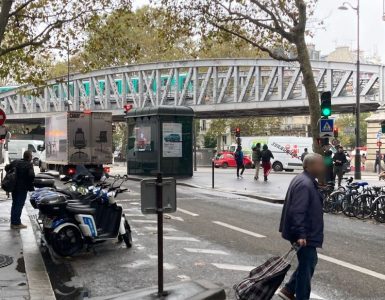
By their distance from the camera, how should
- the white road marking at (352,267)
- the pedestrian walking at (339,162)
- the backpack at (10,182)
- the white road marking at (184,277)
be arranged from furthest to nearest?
the pedestrian walking at (339,162) → the backpack at (10,182) → the white road marking at (352,267) → the white road marking at (184,277)

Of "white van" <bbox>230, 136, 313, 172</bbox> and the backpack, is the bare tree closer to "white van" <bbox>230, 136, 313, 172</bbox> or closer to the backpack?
the backpack

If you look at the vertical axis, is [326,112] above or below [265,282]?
above

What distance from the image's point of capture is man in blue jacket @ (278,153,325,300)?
5230 mm

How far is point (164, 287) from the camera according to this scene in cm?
607

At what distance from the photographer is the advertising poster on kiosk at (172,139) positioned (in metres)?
24.7

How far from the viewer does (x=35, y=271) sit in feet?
23.7

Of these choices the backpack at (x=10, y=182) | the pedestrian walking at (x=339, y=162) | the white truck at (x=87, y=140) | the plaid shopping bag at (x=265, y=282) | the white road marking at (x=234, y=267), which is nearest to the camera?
the plaid shopping bag at (x=265, y=282)

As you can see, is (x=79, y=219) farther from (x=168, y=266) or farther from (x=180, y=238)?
(x=180, y=238)

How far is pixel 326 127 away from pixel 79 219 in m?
9.01

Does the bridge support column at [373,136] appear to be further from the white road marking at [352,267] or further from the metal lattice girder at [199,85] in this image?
the white road marking at [352,267]

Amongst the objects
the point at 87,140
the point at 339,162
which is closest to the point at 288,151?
the point at 339,162

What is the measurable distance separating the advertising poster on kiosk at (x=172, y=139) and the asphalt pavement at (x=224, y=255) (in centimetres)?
1104

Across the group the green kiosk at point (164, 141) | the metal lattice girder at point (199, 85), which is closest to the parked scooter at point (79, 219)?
the green kiosk at point (164, 141)

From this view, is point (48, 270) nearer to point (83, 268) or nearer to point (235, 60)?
point (83, 268)
